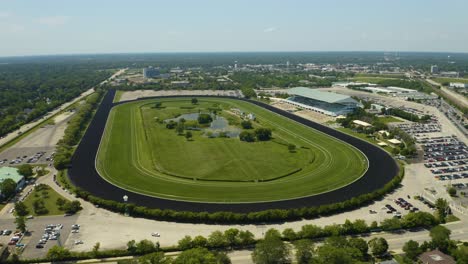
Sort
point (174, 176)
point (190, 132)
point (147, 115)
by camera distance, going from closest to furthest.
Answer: point (174, 176)
point (190, 132)
point (147, 115)

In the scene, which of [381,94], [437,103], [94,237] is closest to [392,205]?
[94,237]

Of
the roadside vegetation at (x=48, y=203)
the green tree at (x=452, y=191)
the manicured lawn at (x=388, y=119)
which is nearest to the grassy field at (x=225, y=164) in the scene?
the roadside vegetation at (x=48, y=203)

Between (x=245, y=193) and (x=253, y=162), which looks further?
(x=253, y=162)

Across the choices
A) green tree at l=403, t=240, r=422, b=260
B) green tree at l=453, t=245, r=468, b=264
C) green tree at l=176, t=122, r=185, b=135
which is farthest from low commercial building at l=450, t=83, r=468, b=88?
green tree at l=403, t=240, r=422, b=260

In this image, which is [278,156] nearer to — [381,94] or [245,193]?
[245,193]

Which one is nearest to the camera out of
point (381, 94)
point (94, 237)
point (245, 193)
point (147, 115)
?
point (94, 237)

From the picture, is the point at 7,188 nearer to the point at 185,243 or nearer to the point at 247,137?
the point at 185,243

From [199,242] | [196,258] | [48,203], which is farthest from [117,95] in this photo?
[196,258]

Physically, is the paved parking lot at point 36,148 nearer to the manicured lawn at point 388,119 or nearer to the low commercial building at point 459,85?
the manicured lawn at point 388,119
